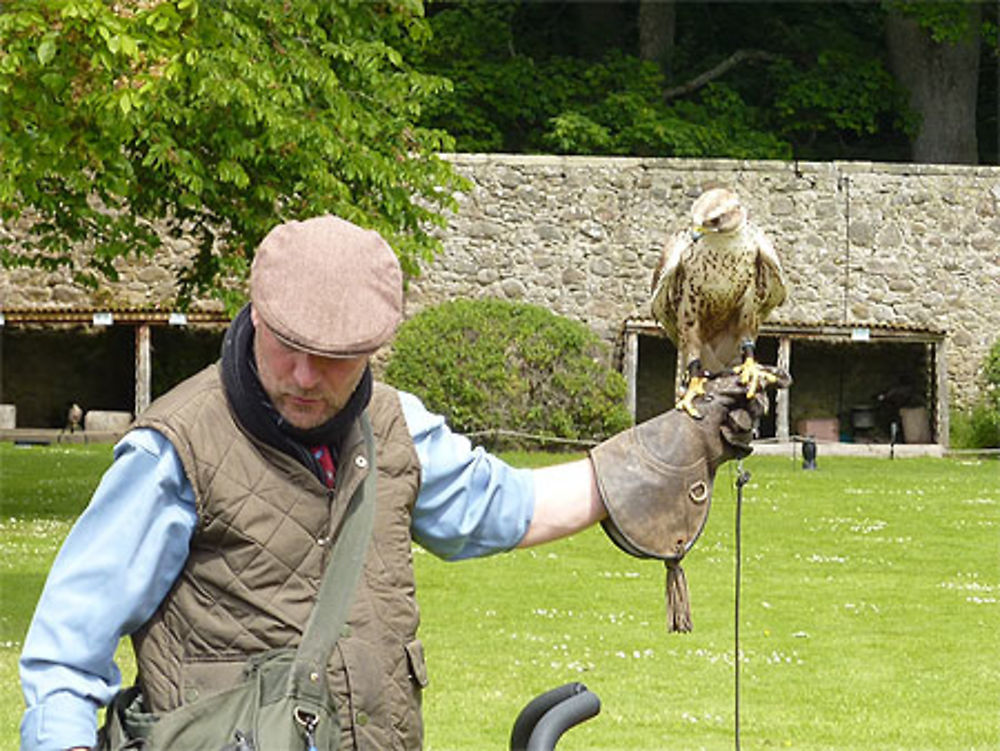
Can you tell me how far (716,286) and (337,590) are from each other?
174 centimetres

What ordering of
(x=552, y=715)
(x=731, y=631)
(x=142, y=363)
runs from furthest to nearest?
(x=142, y=363), (x=731, y=631), (x=552, y=715)

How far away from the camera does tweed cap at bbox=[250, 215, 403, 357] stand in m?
2.86

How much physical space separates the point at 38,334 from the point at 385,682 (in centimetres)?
2226

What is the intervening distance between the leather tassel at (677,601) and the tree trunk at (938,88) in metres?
28.2

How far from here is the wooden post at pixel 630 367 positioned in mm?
23828

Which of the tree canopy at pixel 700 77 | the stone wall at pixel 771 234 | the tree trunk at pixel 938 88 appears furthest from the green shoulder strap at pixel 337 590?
the tree trunk at pixel 938 88

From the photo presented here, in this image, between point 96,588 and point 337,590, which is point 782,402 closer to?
point 337,590

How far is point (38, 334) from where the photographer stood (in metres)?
24.5

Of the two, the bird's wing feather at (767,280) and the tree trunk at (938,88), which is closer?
the bird's wing feather at (767,280)

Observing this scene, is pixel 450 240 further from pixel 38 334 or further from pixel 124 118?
pixel 124 118

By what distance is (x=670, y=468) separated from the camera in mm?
3400

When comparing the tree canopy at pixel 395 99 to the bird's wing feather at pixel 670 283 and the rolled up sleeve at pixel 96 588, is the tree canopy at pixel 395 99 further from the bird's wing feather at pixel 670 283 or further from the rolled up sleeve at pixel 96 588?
the rolled up sleeve at pixel 96 588

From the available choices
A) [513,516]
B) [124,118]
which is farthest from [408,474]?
[124,118]

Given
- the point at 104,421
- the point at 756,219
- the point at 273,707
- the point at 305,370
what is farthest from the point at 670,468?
the point at 756,219
